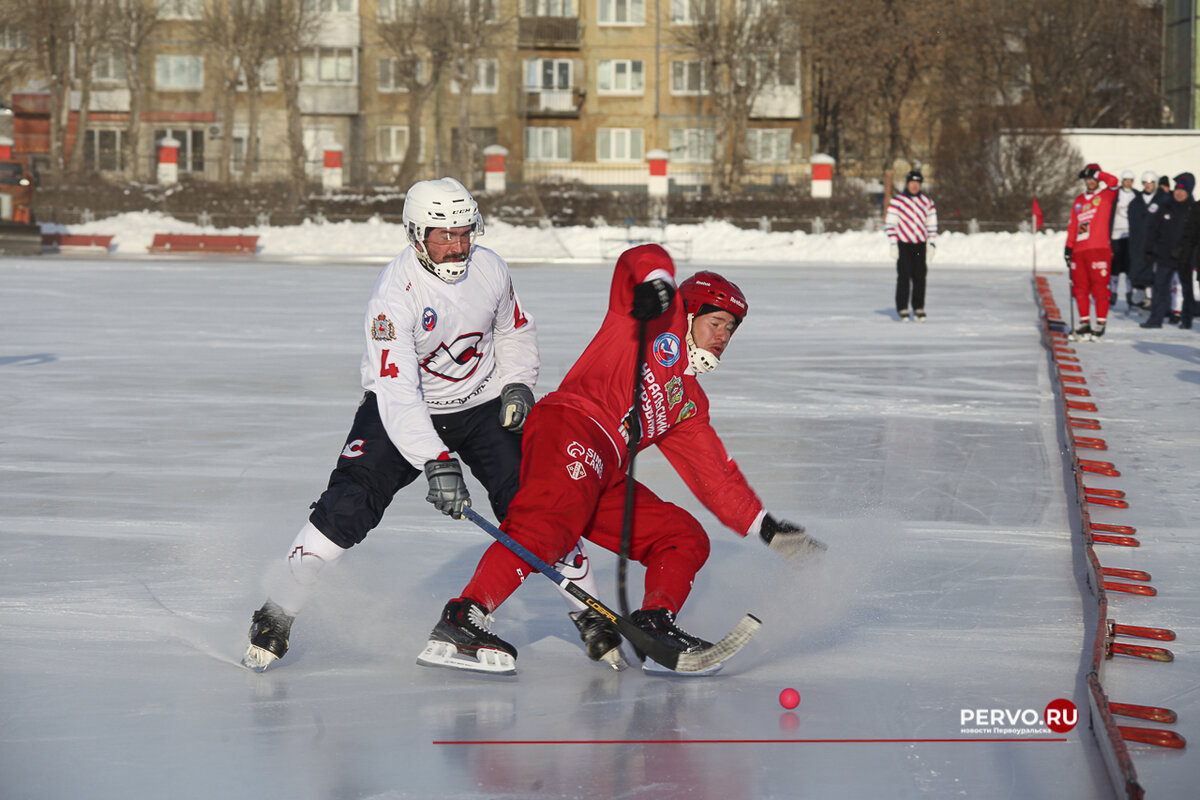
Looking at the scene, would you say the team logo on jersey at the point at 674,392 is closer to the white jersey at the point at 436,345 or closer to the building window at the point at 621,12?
the white jersey at the point at 436,345

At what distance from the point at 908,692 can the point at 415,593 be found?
1.70 metres

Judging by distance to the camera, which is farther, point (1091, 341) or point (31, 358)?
point (1091, 341)

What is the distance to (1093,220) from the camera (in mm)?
12562

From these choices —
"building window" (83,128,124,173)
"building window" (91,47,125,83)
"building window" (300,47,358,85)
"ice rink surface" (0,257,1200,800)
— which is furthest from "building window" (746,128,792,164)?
"ice rink surface" (0,257,1200,800)

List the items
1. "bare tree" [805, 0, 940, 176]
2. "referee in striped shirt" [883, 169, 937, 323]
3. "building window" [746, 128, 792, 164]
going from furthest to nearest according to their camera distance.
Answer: "building window" [746, 128, 792, 164]
"bare tree" [805, 0, 940, 176]
"referee in striped shirt" [883, 169, 937, 323]

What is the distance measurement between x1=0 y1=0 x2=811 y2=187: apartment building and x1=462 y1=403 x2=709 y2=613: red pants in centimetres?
4557

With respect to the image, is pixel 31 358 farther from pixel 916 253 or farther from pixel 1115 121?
pixel 1115 121

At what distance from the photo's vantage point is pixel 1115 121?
39.3m

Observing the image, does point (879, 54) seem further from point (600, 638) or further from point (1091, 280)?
point (600, 638)

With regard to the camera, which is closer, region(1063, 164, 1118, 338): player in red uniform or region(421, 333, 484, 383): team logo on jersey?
region(421, 333, 484, 383): team logo on jersey

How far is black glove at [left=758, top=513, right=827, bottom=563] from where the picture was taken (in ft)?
13.4

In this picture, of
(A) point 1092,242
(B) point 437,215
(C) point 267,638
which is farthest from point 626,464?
(A) point 1092,242

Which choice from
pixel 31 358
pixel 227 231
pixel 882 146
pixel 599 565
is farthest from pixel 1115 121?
pixel 599 565

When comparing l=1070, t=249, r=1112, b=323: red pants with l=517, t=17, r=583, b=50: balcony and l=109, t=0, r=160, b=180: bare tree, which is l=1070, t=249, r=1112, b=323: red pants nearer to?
l=109, t=0, r=160, b=180: bare tree
